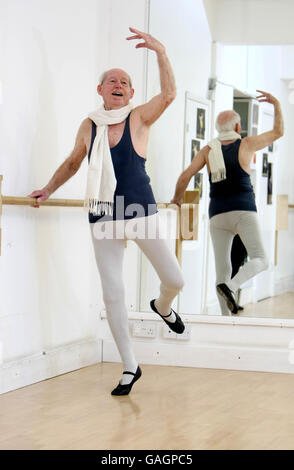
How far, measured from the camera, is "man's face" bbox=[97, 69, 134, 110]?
3734 millimetres

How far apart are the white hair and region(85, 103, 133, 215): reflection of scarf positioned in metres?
0.96

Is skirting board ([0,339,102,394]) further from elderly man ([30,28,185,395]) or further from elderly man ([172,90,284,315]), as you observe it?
elderly man ([172,90,284,315])

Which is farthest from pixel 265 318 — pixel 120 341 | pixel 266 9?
pixel 266 9

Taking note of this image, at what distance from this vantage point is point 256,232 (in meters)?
4.51

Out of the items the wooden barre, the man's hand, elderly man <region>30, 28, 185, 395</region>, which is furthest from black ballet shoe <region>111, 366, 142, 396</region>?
the man's hand

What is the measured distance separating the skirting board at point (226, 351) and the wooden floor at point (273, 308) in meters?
0.07

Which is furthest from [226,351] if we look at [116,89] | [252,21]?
[252,21]

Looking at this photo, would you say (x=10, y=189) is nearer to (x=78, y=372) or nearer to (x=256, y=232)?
(x=78, y=372)

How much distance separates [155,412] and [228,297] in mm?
1216

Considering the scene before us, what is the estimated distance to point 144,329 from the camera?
14.9ft

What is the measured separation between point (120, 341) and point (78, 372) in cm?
57

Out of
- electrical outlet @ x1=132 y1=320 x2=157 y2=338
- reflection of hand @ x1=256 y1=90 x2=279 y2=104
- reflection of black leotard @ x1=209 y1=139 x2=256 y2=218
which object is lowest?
electrical outlet @ x1=132 y1=320 x2=157 y2=338

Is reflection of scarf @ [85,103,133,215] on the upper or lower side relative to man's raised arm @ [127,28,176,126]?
lower

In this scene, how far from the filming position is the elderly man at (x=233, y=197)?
447 centimetres
